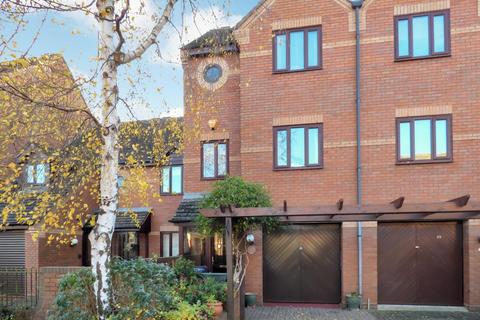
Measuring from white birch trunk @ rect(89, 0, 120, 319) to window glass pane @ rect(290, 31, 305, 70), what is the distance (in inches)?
267

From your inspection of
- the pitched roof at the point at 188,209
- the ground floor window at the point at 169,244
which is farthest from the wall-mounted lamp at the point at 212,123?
the ground floor window at the point at 169,244

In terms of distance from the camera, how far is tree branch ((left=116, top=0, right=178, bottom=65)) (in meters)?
6.49

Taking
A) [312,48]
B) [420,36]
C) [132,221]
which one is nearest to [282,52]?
[312,48]

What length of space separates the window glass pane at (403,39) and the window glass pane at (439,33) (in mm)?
713

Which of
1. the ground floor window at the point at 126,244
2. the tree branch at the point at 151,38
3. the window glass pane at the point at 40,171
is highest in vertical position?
the tree branch at the point at 151,38

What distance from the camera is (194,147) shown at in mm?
13953

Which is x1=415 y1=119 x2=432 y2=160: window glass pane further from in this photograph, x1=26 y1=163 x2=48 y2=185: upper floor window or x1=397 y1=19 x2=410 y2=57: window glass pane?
x1=26 y1=163 x2=48 y2=185: upper floor window

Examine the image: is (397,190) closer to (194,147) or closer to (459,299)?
(459,299)

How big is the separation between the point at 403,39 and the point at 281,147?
4518mm

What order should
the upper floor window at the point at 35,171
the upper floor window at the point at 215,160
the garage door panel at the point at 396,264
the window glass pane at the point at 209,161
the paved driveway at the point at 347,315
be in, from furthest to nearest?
the window glass pane at the point at 209,161, the upper floor window at the point at 215,160, the garage door panel at the point at 396,264, the paved driveway at the point at 347,315, the upper floor window at the point at 35,171

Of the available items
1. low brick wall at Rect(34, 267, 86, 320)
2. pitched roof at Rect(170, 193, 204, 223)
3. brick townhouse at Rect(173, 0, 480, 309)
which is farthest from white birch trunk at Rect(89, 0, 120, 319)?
pitched roof at Rect(170, 193, 204, 223)

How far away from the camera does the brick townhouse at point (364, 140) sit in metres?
11.0

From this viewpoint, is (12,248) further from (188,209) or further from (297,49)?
(297,49)

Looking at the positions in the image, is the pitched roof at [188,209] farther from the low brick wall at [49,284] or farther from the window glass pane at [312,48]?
the low brick wall at [49,284]
